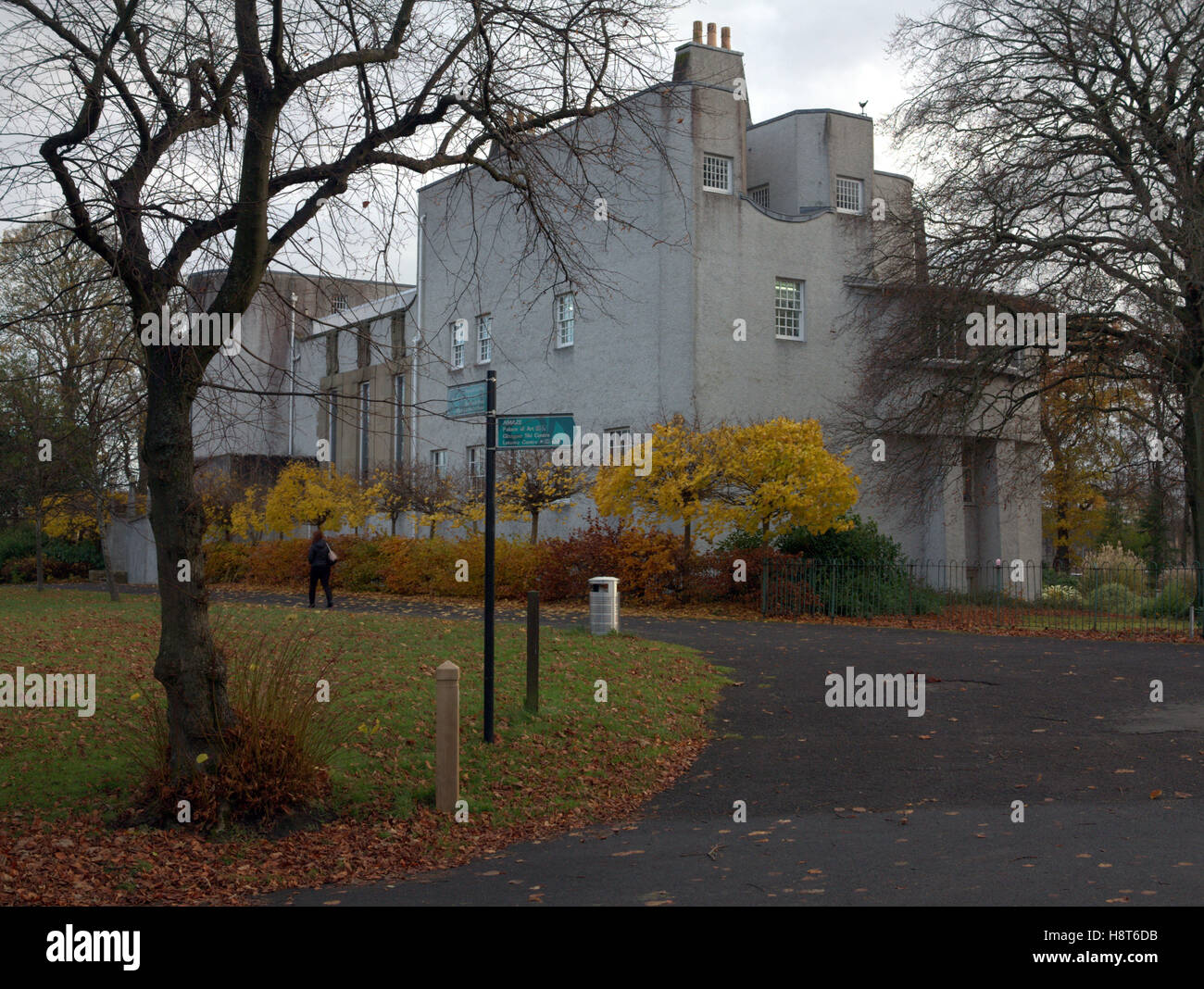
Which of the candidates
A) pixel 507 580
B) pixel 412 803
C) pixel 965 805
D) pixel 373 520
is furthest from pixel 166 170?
pixel 373 520

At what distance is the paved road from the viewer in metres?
6.93

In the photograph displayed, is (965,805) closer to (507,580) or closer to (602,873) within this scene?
(602,873)

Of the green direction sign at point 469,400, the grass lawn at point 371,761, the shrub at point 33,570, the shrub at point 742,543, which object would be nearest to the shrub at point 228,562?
the shrub at point 33,570

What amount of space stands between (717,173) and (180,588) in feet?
84.1

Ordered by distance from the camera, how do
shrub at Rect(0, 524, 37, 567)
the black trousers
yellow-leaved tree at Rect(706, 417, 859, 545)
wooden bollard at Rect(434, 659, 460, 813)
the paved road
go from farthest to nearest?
shrub at Rect(0, 524, 37, 567) < the black trousers < yellow-leaved tree at Rect(706, 417, 859, 545) < wooden bollard at Rect(434, 659, 460, 813) < the paved road

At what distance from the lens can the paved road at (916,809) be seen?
6930 mm

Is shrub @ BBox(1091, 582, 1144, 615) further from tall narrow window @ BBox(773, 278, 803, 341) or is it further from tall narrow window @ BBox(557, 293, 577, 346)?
tall narrow window @ BBox(557, 293, 577, 346)

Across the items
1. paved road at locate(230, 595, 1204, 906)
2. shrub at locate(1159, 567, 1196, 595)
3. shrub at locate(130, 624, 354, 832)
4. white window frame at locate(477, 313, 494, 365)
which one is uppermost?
white window frame at locate(477, 313, 494, 365)

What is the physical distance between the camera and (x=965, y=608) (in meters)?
24.8

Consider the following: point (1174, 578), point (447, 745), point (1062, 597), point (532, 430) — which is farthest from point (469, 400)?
point (1062, 597)

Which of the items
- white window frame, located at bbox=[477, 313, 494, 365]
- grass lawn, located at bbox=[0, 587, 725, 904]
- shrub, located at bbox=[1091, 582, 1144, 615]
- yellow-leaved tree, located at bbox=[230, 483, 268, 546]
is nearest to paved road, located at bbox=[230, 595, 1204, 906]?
grass lawn, located at bbox=[0, 587, 725, 904]

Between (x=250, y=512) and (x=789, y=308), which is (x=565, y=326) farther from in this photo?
(x=250, y=512)

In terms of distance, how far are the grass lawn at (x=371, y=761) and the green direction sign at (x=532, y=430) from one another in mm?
2458

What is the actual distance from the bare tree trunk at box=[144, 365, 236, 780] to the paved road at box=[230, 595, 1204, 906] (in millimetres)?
1780
